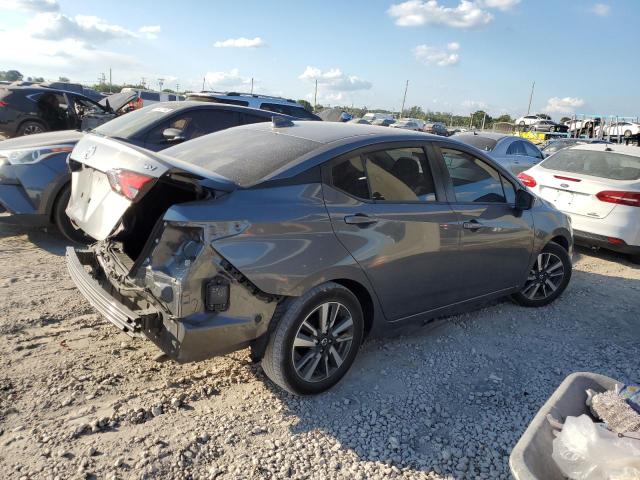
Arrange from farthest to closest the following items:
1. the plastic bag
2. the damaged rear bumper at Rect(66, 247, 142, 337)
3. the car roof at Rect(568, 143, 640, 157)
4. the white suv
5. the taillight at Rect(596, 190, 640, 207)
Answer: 1. the white suv
2. the car roof at Rect(568, 143, 640, 157)
3. the taillight at Rect(596, 190, 640, 207)
4. the damaged rear bumper at Rect(66, 247, 142, 337)
5. the plastic bag

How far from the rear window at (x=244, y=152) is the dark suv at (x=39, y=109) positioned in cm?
981

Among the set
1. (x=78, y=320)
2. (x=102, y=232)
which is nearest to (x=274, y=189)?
(x=102, y=232)

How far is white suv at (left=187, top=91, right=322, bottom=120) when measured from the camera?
8.51 meters

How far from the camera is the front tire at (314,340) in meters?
3.05

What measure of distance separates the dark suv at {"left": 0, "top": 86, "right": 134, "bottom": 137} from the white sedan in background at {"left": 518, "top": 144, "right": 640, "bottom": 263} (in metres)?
10.3

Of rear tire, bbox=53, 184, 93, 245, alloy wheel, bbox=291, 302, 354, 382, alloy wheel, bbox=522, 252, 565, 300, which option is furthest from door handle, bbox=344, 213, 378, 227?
rear tire, bbox=53, 184, 93, 245

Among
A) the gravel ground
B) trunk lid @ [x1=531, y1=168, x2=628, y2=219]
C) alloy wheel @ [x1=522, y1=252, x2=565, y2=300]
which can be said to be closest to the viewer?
the gravel ground

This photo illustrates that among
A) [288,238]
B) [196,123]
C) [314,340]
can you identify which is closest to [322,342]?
[314,340]

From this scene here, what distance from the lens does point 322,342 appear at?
3270mm

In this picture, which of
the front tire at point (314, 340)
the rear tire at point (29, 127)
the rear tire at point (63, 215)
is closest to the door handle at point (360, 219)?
the front tire at point (314, 340)

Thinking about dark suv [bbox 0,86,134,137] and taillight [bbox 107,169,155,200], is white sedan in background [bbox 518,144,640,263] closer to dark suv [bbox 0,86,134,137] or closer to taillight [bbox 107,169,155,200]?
taillight [bbox 107,169,155,200]

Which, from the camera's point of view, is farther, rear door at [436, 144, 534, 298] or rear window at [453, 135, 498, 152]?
rear window at [453, 135, 498, 152]

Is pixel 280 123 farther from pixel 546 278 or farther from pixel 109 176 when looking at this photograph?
pixel 546 278

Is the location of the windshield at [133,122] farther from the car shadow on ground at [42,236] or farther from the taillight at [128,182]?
the taillight at [128,182]
